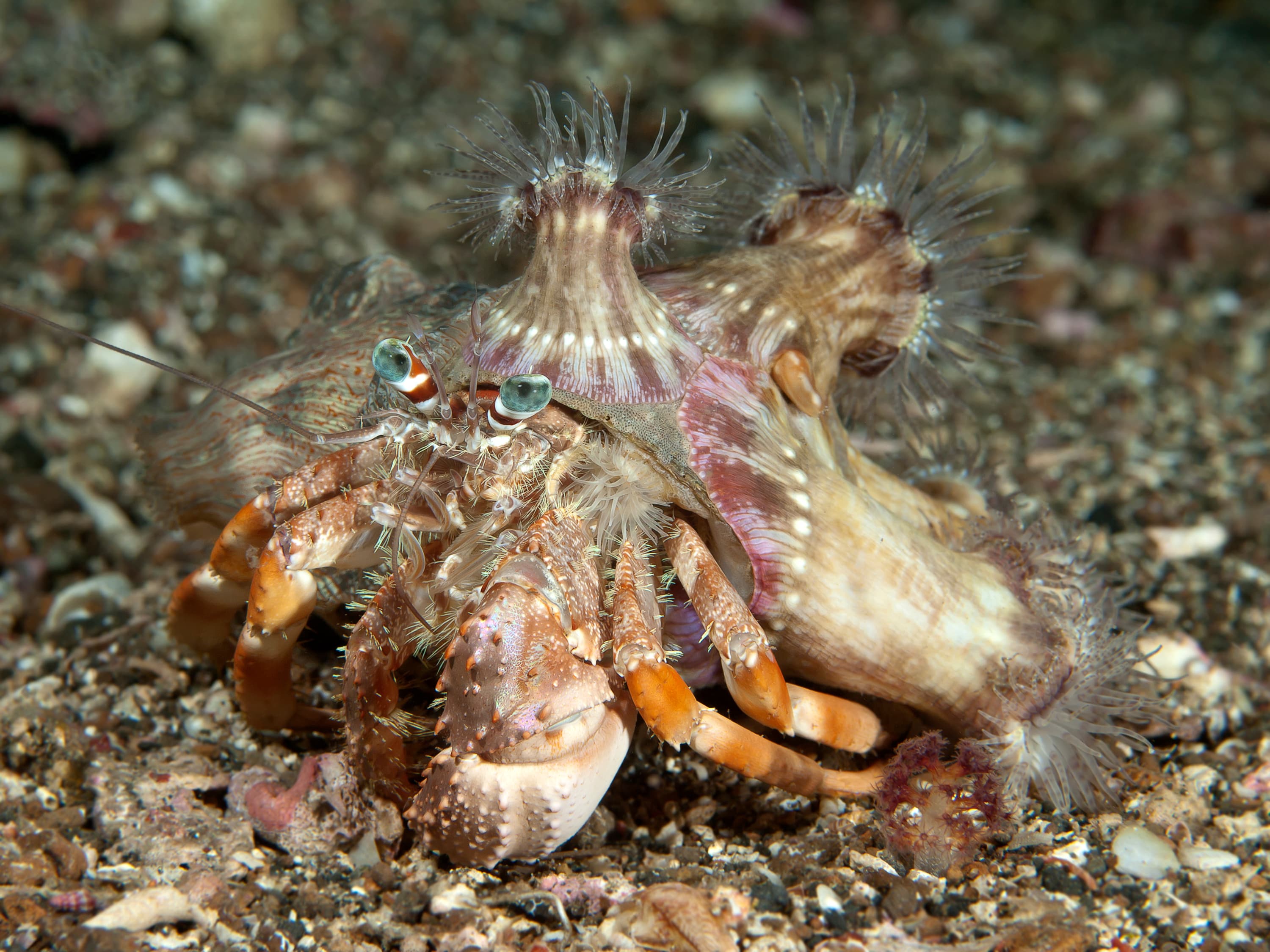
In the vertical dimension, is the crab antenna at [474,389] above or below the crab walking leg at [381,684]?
above

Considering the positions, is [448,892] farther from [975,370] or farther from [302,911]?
[975,370]

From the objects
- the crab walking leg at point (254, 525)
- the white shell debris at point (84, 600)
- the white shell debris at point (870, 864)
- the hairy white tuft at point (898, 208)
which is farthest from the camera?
the white shell debris at point (84, 600)

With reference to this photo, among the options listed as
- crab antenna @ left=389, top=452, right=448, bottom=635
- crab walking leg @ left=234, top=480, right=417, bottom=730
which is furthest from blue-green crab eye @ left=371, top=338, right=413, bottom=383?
crab walking leg @ left=234, top=480, right=417, bottom=730

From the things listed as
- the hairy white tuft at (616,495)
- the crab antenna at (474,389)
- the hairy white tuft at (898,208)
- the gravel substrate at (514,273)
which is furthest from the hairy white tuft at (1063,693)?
the crab antenna at (474,389)

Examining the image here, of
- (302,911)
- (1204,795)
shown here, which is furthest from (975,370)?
(302,911)

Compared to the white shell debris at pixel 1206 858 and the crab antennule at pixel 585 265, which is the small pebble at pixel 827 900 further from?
the crab antennule at pixel 585 265

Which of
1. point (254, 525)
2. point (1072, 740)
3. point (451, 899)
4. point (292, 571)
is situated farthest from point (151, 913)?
point (1072, 740)

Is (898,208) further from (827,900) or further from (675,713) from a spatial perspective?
(827,900)
